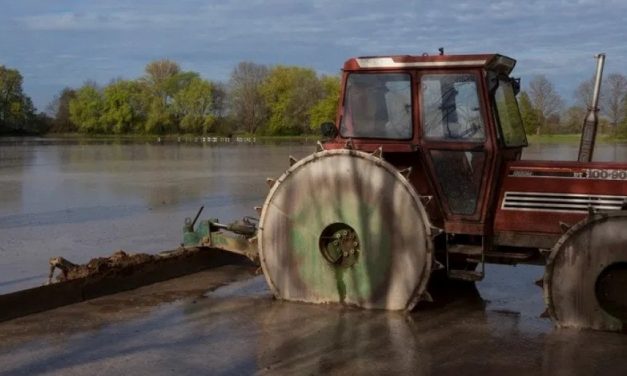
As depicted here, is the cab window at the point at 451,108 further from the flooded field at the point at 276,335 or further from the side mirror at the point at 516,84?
the flooded field at the point at 276,335

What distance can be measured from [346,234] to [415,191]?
947mm

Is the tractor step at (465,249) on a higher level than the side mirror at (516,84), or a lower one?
lower

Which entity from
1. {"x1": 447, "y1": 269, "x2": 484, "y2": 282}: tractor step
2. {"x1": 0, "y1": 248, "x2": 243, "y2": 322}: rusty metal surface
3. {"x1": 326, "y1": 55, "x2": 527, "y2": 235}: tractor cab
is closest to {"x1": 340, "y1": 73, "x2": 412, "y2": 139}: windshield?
{"x1": 326, "y1": 55, "x2": 527, "y2": 235}: tractor cab

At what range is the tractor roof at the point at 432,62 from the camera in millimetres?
8094

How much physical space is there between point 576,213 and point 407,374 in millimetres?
2800

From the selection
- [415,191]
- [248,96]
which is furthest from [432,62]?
[248,96]

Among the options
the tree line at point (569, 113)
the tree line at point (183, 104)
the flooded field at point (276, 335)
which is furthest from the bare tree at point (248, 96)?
the flooded field at point (276, 335)

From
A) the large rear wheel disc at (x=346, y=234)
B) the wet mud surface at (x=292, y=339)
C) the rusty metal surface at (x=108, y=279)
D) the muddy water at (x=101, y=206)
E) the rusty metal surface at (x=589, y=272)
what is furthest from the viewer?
the muddy water at (x=101, y=206)

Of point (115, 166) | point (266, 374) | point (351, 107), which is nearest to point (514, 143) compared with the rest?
point (351, 107)

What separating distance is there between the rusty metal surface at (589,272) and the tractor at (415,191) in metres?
0.25

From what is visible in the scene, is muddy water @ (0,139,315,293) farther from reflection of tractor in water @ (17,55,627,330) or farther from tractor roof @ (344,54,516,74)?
tractor roof @ (344,54,516,74)

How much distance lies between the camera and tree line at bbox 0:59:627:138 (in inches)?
3903

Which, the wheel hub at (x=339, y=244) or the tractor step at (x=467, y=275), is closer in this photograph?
the tractor step at (x=467, y=275)

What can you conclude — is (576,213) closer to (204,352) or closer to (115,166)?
(204,352)
